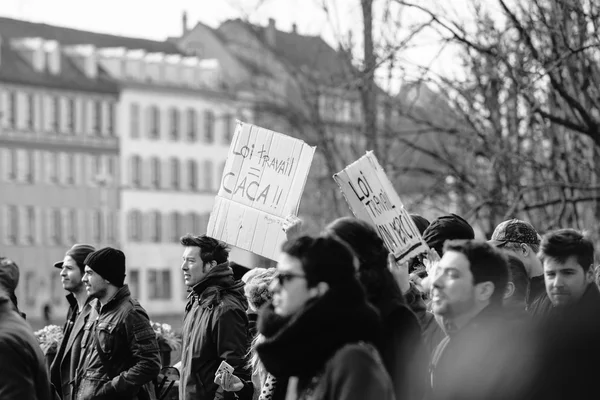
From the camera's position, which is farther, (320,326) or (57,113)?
(57,113)

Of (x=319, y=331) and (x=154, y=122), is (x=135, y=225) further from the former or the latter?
(x=319, y=331)

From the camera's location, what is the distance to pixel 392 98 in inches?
797

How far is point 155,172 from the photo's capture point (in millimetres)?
87000

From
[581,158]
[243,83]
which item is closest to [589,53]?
[581,158]

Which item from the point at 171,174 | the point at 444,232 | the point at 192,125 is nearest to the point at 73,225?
the point at 171,174

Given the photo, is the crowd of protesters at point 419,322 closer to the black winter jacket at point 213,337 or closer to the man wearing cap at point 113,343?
Answer: the black winter jacket at point 213,337

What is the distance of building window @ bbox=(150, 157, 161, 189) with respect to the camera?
86625 mm

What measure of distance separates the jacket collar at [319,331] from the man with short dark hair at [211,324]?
3.97 m

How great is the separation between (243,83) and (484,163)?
437 inches

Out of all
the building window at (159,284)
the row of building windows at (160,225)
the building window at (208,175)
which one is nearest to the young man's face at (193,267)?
the row of building windows at (160,225)

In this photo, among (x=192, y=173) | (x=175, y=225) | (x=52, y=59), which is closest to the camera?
(x=52, y=59)

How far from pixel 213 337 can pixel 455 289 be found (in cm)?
395

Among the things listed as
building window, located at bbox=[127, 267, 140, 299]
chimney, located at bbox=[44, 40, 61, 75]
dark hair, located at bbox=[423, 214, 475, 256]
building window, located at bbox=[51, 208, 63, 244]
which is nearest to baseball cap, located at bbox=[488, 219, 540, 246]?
dark hair, located at bbox=[423, 214, 475, 256]

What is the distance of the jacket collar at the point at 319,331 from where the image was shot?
5.39 m
